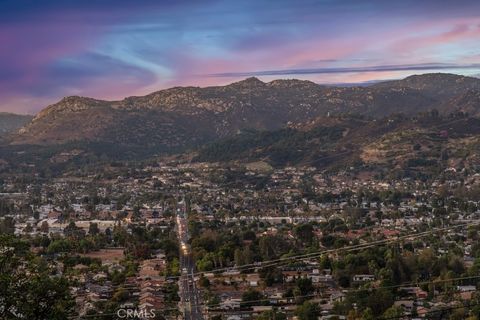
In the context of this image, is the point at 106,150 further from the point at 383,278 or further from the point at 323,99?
the point at 383,278

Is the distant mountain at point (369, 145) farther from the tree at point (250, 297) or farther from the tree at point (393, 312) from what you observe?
the tree at point (393, 312)

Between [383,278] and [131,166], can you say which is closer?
[383,278]

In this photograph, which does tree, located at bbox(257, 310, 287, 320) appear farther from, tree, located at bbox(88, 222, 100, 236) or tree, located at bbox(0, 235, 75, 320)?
tree, located at bbox(88, 222, 100, 236)

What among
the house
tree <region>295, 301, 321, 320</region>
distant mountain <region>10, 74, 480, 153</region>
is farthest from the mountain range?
tree <region>295, 301, 321, 320</region>

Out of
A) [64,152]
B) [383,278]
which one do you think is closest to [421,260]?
[383,278]

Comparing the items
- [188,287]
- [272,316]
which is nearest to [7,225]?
[188,287]

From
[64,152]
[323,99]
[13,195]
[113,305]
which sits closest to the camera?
[113,305]
